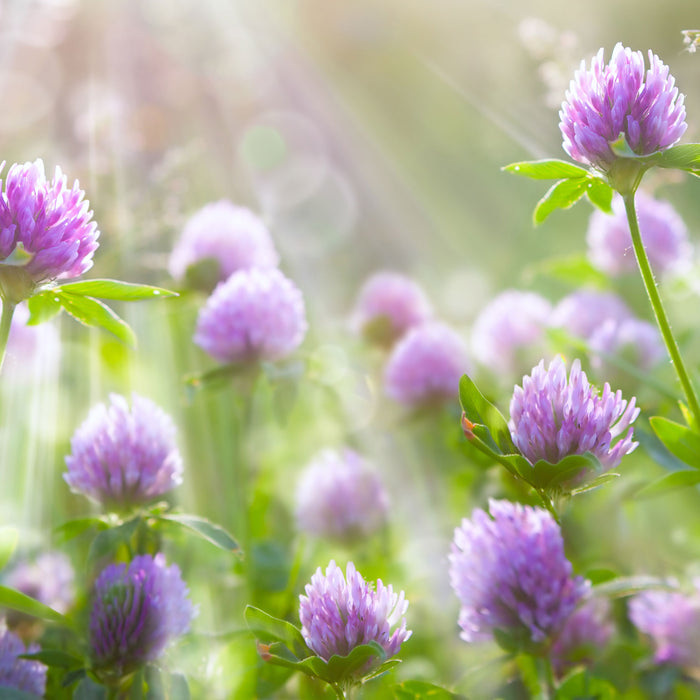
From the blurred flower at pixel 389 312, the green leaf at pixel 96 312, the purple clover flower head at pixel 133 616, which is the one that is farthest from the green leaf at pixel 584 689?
the blurred flower at pixel 389 312

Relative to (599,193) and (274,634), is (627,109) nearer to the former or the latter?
(599,193)

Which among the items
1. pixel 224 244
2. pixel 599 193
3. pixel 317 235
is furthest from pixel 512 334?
pixel 317 235

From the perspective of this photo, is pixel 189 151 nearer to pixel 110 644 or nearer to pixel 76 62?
pixel 110 644

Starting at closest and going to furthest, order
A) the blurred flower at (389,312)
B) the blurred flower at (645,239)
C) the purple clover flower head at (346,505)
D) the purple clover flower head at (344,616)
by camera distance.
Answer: the purple clover flower head at (344,616)
the purple clover flower head at (346,505)
the blurred flower at (645,239)
the blurred flower at (389,312)

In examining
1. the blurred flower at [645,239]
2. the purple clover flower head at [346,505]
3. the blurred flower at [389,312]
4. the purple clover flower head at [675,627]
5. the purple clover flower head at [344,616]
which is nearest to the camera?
the purple clover flower head at [344,616]

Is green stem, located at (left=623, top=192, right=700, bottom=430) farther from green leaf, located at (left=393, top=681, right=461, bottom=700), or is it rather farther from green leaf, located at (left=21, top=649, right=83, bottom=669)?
green leaf, located at (left=21, top=649, right=83, bottom=669)

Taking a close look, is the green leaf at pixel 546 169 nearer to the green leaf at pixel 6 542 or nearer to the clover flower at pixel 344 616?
the clover flower at pixel 344 616

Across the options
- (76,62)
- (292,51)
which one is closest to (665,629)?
(76,62)
